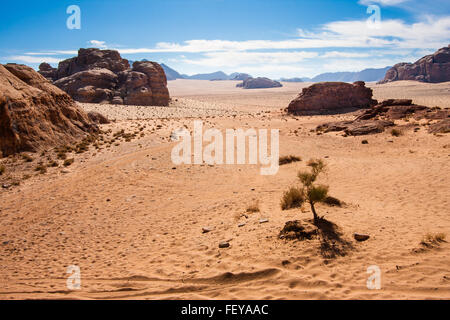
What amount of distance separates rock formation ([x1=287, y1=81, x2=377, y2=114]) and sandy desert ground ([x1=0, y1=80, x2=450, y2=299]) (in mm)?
19785

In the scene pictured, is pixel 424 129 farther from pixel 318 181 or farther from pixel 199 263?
pixel 199 263

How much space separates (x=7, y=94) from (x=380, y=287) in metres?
16.2

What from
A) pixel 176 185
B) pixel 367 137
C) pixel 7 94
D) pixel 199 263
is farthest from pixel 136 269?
pixel 367 137

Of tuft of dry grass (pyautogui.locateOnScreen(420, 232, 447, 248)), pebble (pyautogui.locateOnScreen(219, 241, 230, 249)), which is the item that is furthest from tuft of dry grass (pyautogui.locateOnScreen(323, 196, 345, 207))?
pebble (pyautogui.locateOnScreen(219, 241, 230, 249))

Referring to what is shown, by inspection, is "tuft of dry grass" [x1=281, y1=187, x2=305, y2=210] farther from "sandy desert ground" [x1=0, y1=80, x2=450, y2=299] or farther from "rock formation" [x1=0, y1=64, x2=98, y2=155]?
"rock formation" [x1=0, y1=64, x2=98, y2=155]

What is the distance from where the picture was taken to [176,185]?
1070 cm

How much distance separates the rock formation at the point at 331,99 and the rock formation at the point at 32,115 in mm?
22361

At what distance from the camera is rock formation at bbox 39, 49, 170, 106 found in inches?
1624

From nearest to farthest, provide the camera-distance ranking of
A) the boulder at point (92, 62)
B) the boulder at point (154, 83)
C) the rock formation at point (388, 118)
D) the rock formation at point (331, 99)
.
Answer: the rock formation at point (388, 118) → the rock formation at point (331, 99) → the boulder at point (154, 83) → the boulder at point (92, 62)

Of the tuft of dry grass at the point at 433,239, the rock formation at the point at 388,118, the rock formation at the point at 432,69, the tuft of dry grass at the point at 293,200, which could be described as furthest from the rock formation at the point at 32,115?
the rock formation at the point at 432,69

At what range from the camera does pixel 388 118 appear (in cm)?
2203

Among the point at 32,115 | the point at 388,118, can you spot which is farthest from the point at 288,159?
the point at 388,118

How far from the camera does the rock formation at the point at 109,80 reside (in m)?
41.2

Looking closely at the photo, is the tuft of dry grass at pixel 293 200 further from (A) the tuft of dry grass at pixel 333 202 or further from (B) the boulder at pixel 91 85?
(B) the boulder at pixel 91 85
